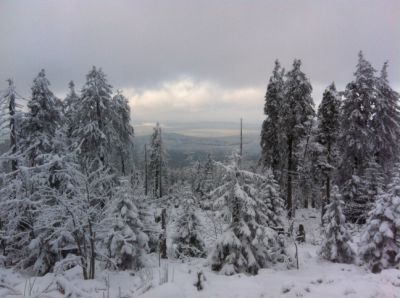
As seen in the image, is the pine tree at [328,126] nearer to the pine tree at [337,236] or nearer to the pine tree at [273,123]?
the pine tree at [273,123]

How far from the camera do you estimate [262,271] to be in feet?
43.5

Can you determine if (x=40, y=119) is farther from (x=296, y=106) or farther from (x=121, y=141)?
(x=296, y=106)

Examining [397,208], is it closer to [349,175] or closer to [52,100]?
[349,175]

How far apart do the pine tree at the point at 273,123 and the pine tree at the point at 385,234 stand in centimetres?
1405

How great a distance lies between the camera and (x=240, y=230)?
13.5 meters

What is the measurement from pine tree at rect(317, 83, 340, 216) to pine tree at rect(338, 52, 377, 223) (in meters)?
1.37

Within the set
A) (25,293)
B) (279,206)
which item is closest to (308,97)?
(279,206)

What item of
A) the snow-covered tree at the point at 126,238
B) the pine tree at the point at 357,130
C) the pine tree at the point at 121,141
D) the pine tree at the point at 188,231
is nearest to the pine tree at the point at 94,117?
the pine tree at the point at 121,141

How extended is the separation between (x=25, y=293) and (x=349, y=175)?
75.7 feet

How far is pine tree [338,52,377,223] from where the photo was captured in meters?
24.4

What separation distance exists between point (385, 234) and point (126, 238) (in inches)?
408

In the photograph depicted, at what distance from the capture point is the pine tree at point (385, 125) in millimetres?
24672

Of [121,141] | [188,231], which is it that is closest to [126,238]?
[188,231]

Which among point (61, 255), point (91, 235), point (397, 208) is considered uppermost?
point (397, 208)
